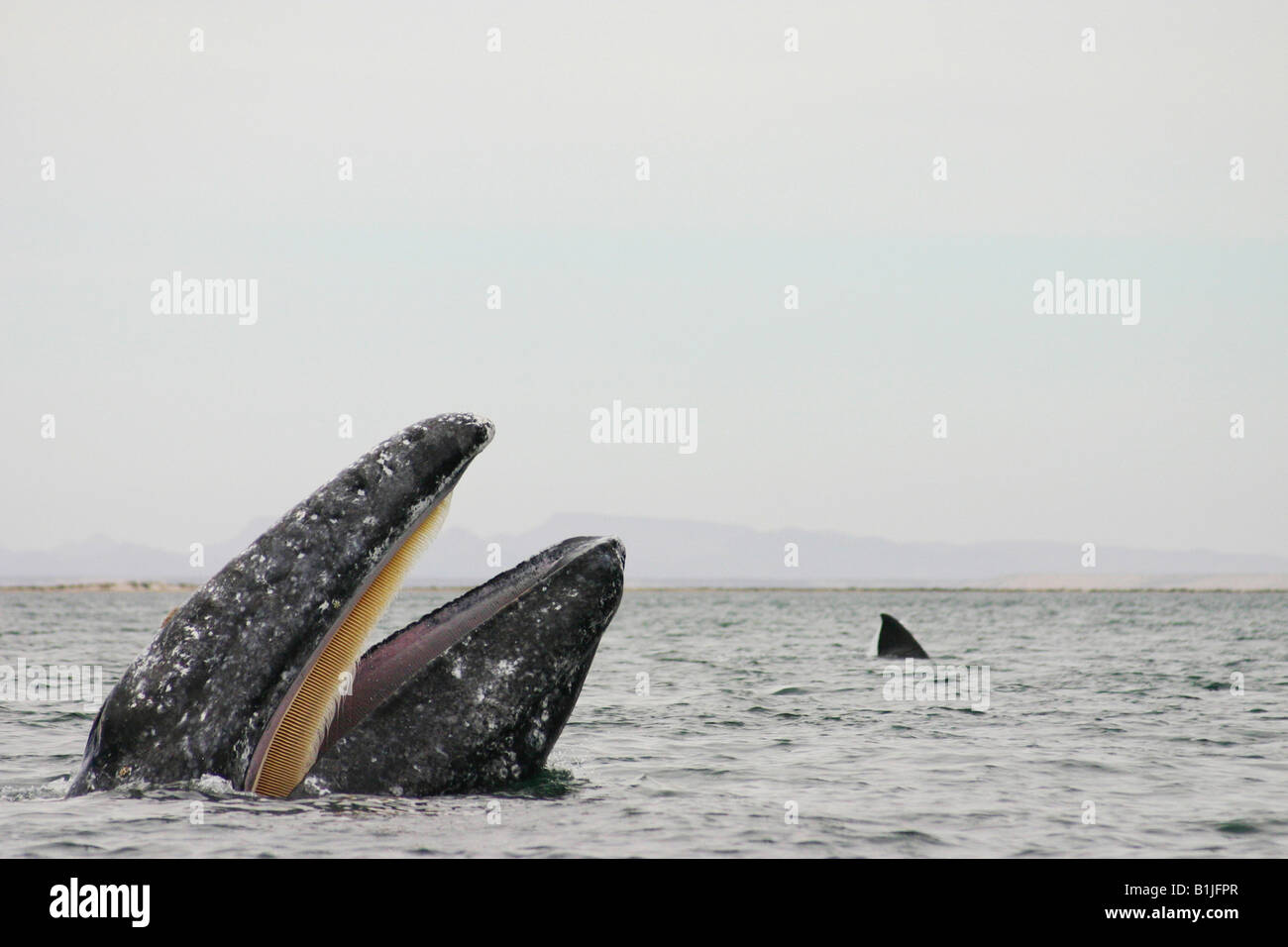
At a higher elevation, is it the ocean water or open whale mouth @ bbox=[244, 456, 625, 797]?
open whale mouth @ bbox=[244, 456, 625, 797]

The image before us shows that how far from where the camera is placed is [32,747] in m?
10.7

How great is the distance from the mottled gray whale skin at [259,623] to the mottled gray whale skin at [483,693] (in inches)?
21.6

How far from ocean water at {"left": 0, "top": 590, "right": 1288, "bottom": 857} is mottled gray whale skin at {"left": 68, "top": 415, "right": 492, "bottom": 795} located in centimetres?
20

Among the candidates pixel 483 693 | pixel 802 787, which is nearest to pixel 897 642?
pixel 802 787

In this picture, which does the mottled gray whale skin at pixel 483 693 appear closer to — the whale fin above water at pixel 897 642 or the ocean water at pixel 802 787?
the ocean water at pixel 802 787

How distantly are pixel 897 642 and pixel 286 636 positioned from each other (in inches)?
752

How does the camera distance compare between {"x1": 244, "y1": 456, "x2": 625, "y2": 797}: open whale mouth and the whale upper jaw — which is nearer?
the whale upper jaw

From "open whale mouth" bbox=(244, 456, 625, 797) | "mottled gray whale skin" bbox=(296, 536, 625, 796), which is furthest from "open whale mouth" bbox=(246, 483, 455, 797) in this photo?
"mottled gray whale skin" bbox=(296, 536, 625, 796)

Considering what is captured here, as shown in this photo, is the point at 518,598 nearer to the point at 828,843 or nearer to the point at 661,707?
the point at 828,843

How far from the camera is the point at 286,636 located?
20.8 feet

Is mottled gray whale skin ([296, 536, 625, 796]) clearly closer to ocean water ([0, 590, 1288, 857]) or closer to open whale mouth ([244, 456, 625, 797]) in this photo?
open whale mouth ([244, 456, 625, 797])

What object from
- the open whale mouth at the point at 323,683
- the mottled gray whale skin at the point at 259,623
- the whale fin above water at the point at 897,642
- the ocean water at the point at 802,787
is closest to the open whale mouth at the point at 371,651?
the open whale mouth at the point at 323,683

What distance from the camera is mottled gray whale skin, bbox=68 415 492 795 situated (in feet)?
20.3
